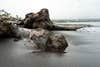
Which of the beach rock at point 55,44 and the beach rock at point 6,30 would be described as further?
the beach rock at point 6,30

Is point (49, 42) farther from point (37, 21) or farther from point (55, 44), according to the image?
point (37, 21)

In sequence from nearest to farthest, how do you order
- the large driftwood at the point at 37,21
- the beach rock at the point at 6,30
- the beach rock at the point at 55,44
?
the beach rock at the point at 55,44 → the beach rock at the point at 6,30 → the large driftwood at the point at 37,21

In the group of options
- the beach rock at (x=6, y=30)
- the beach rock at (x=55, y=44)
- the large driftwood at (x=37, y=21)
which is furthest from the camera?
the large driftwood at (x=37, y=21)

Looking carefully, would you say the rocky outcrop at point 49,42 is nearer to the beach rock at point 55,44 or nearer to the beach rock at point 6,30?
the beach rock at point 55,44

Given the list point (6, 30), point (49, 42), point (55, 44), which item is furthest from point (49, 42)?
point (6, 30)

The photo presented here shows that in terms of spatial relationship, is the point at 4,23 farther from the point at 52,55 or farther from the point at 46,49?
the point at 52,55

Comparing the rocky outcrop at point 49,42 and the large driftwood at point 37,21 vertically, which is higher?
the large driftwood at point 37,21

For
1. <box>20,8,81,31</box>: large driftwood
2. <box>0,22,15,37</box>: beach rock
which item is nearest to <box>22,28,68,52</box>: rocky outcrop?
<box>0,22,15,37</box>: beach rock

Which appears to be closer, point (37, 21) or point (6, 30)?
point (6, 30)

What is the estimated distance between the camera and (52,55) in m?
21.0

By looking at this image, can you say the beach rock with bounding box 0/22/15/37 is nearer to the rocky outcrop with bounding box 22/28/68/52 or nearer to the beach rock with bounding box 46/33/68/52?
the rocky outcrop with bounding box 22/28/68/52

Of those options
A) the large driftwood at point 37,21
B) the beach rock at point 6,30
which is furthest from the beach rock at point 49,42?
the large driftwood at point 37,21

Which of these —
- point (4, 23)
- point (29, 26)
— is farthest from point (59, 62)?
point (29, 26)

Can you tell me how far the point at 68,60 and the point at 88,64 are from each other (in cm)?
206
